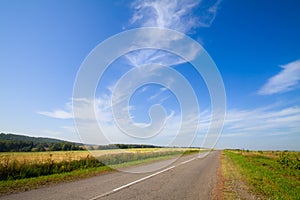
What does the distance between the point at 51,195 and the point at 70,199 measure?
3.27ft

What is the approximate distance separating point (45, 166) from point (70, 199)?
8368 mm

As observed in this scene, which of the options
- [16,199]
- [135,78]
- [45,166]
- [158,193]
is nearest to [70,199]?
[16,199]

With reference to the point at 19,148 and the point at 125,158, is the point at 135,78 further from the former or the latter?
the point at 19,148

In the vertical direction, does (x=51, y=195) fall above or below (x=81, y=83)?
below

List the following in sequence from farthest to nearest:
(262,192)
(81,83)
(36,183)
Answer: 1. (81,83)
2. (36,183)
3. (262,192)

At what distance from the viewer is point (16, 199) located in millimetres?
6852

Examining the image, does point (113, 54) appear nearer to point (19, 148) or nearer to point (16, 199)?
point (16, 199)

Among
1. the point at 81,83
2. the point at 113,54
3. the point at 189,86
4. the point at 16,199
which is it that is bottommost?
the point at 16,199

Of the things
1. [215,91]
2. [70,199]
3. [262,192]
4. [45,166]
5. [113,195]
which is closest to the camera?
[70,199]

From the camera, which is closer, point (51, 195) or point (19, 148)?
point (51, 195)

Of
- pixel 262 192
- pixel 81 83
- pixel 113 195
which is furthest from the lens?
pixel 81 83

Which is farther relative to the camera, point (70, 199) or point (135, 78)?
point (135, 78)

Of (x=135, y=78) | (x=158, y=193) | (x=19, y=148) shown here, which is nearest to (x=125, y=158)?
(x=135, y=78)

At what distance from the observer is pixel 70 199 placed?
681cm
